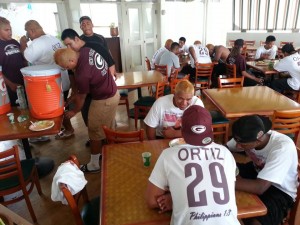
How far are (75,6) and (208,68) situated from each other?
3.64 meters

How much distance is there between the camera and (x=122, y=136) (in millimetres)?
1896

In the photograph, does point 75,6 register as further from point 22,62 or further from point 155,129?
point 155,129

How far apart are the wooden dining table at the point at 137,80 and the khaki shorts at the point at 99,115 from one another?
39.0 inches

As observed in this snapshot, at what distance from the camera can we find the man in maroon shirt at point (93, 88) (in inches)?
85.7

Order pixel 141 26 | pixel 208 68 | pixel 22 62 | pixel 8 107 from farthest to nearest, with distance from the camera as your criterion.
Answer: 1. pixel 141 26
2. pixel 208 68
3. pixel 22 62
4. pixel 8 107

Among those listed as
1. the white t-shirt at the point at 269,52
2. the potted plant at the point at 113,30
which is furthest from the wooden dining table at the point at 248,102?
the potted plant at the point at 113,30

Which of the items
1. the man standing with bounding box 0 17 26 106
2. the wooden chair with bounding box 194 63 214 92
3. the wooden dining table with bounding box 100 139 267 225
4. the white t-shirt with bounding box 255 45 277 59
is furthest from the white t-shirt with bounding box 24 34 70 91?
the white t-shirt with bounding box 255 45 277 59

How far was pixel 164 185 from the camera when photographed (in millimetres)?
1190

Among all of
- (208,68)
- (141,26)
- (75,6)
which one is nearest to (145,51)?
(141,26)

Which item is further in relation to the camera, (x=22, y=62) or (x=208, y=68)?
(x=208, y=68)

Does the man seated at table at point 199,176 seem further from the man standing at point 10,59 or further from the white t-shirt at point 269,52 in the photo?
the white t-shirt at point 269,52

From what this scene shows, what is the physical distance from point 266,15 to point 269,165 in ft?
27.7

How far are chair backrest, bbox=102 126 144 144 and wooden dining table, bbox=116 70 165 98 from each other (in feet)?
5.53

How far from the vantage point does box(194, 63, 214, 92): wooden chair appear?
4.97m
